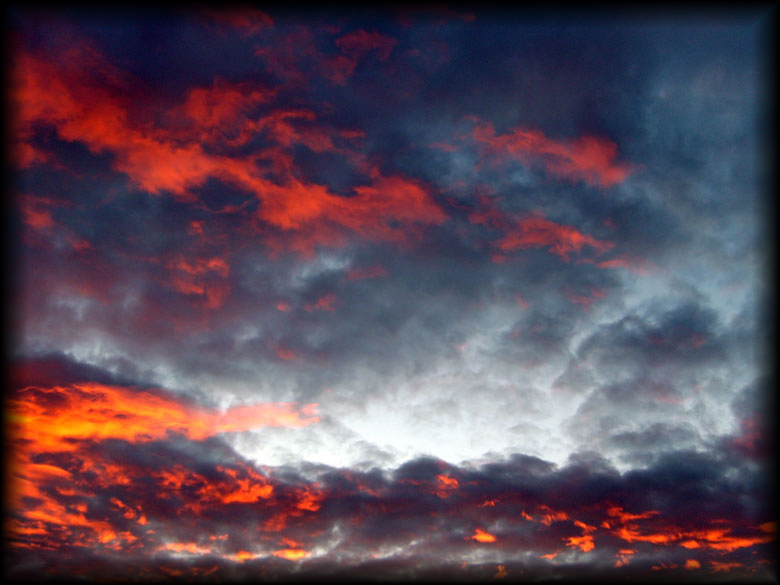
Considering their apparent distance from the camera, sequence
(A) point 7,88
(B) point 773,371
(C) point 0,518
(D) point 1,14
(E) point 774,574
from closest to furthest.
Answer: (D) point 1,14 → (A) point 7,88 → (C) point 0,518 → (B) point 773,371 → (E) point 774,574

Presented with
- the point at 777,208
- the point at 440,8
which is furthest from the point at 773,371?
the point at 440,8

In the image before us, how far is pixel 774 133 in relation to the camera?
71.3 ft

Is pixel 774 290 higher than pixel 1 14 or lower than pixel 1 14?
lower

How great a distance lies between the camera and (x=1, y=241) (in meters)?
20.2

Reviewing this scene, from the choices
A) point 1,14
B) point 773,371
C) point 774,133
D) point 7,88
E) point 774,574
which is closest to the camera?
point 1,14

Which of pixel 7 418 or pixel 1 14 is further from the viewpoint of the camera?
pixel 7 418

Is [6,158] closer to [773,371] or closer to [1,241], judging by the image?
[1,241]

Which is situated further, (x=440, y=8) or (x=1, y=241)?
(x=440, y=8)

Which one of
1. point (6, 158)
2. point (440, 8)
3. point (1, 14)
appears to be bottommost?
point (6, 158)

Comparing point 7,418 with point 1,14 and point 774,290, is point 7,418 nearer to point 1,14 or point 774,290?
point 1,14

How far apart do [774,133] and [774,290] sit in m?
9.18

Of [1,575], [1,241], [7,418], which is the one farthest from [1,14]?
[1,575]

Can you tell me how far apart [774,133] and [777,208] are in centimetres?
387

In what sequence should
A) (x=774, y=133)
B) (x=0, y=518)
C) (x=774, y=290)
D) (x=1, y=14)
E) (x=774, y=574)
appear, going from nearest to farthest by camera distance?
(x=1, y=14), (x=774, y=133), (x=774, y=290), (x=0, y=518), (x=774, y=574)
